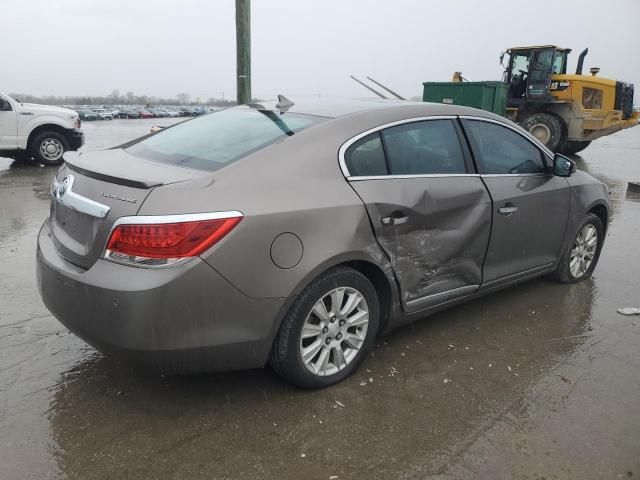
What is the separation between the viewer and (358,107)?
134 inches

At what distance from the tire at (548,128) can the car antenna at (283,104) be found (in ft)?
42.2

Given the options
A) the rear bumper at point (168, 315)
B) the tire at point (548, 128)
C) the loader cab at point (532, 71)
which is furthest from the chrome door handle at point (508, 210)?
the loader cab at point (532, 71)

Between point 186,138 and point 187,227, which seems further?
point 186,138

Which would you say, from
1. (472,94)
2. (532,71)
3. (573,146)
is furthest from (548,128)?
(472,94)

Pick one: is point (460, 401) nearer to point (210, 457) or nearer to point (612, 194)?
point (210, 457)

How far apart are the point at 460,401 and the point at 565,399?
0.58 m

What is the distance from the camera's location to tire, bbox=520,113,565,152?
14977mm

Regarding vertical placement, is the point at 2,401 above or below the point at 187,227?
below

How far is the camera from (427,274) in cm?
335

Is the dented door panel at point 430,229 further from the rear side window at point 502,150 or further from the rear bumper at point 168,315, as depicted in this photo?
the rear bumper at point 168,315

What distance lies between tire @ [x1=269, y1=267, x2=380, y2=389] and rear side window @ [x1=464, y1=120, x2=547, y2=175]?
4.44 ft

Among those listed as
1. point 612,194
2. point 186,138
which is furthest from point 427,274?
point 612,194

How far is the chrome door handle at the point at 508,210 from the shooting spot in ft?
12.2

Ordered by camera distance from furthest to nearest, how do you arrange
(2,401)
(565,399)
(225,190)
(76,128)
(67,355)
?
(76,128) < (67,355) < (565,399) < (2,401) < (225,190)
